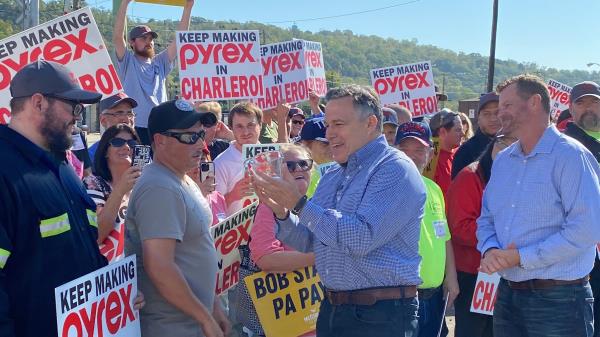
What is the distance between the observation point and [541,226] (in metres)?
3.90

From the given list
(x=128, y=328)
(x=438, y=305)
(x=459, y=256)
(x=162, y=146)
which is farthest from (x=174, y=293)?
(x=459, y=256)

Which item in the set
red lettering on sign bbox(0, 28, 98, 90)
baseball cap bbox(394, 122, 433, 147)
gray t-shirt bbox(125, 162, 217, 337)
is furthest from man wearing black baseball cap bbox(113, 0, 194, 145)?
gray t-shirt bbox(125, 162, 217, 337)

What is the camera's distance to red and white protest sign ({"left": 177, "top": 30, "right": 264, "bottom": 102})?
25.3ft

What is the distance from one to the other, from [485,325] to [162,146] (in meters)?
3.10

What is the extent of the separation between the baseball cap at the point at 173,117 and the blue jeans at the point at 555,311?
2.12 metres

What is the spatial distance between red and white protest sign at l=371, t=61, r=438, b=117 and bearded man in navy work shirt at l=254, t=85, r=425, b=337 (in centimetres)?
Result: 697

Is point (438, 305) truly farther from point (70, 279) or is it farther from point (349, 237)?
point (70, 279)

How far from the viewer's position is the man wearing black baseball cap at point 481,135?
19.9 ft

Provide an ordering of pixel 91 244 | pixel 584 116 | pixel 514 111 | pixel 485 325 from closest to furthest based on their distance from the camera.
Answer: pixel 91 244 < pixel 514 111 < pixel 485 325 < pixel 584 116

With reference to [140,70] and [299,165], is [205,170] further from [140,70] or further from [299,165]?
[140,70]

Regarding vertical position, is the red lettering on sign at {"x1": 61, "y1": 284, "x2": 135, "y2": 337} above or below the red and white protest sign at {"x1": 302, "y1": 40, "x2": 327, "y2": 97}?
below

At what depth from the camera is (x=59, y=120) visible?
3039 millimetres

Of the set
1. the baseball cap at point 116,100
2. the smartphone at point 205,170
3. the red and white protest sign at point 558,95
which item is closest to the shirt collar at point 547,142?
the smartphone at point 205,170

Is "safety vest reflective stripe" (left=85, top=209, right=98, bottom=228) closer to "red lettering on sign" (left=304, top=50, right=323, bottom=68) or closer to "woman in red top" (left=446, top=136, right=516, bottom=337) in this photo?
"woman in red top" (left=446, top=136, right=516, bottom=337)
